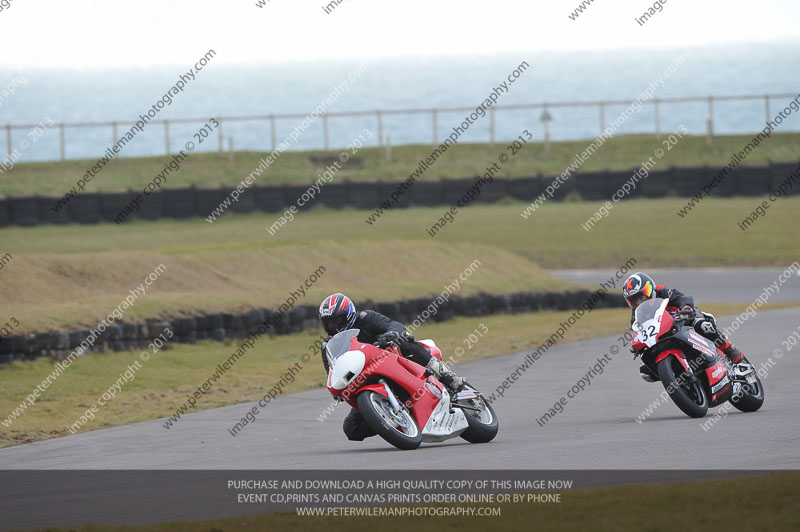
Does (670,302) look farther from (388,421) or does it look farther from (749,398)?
(388,421)

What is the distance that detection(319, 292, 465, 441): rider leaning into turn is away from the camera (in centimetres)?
972

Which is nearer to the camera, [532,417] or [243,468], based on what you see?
[243,468]

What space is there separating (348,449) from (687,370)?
3311mm

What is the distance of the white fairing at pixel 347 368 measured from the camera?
30.8ft

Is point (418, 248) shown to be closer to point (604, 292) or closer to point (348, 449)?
point (604, 292)

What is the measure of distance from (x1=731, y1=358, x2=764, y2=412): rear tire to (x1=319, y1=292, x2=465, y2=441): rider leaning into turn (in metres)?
3.05

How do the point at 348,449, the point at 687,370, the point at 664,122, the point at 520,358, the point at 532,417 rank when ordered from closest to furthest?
the point at 348,449 < the point at 687,370 < the point at 532,417 < the point at 520,358 < the point at 664,122

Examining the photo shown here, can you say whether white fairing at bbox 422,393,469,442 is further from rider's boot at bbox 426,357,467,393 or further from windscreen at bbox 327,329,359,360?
windscreen at bbox 327,329,359,360

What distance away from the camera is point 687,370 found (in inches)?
435

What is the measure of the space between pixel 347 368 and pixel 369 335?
2.12ft

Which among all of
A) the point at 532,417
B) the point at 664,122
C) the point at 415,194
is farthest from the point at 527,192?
the point at 664,122

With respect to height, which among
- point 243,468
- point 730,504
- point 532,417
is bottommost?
point 532,417

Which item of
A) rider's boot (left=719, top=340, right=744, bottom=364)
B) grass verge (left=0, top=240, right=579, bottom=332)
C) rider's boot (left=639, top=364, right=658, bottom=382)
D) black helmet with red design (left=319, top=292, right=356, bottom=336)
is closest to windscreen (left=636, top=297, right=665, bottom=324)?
rider's boot (left=639, top=364, right=658, bottom=382)

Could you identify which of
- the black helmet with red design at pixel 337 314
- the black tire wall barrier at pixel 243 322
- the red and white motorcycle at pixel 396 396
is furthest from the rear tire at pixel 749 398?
the black tire wall barrier at pixel 243 322
